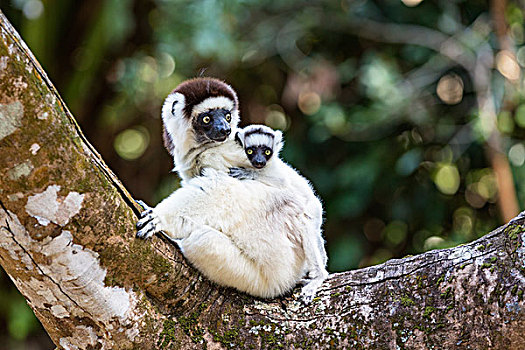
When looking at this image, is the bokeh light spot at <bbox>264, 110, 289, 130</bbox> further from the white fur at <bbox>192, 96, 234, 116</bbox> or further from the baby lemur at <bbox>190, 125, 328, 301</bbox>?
the baby lemur at <bbox>190, 125, 328, 301</bbox>

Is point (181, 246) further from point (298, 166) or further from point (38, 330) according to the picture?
point (38, 330)

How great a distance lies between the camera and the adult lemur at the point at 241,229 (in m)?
3.00

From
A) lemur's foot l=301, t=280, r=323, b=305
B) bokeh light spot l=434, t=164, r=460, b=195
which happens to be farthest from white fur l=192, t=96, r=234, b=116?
bokeh light spot l=434, t=164, r=460, b=195

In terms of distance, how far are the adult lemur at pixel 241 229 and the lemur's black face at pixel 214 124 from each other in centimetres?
14

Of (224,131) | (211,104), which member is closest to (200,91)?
(211,104)

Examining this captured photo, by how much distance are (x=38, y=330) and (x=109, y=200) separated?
6156mm

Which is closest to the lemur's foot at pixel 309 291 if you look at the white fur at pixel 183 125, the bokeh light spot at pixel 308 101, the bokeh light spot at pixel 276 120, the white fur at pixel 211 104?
the white fur at pixel 183 125

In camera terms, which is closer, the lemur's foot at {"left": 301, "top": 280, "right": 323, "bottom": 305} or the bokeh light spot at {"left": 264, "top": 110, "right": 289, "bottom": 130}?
the lemur's foot at {"left": 301, "top": 280, "right": 323, "bottom": 305}

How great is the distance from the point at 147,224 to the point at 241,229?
0.60m

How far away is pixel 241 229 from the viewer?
3.18m

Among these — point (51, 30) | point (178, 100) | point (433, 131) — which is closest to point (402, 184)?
point (433, 131)

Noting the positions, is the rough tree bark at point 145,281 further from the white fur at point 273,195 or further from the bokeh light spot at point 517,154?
the bokeh light spot at point 517,154

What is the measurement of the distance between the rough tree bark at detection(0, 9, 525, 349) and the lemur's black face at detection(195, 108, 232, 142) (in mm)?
1078

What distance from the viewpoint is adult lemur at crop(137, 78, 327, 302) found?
118 inches
